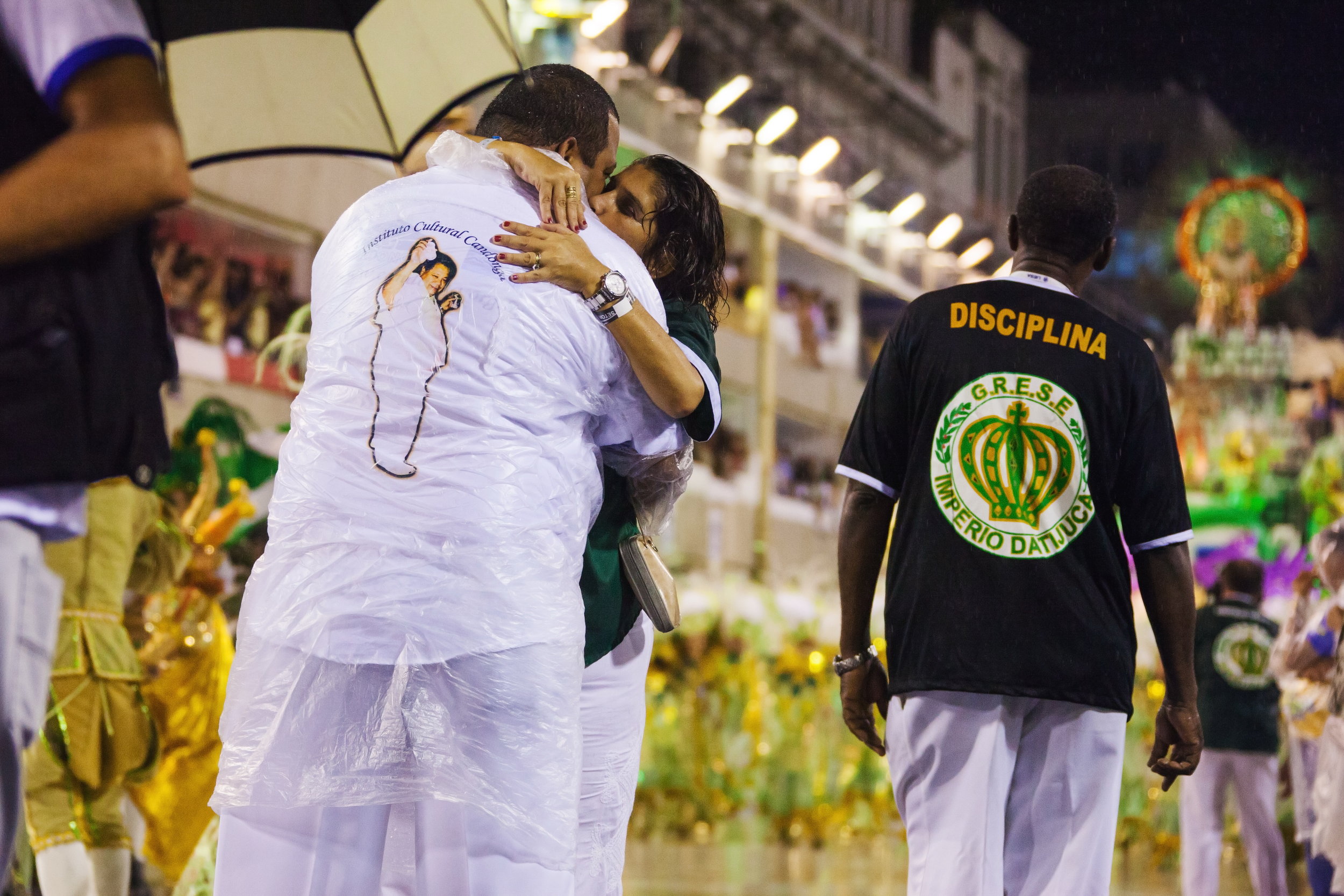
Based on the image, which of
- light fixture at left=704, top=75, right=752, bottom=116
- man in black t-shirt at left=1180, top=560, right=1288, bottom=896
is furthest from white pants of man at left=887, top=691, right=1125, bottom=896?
light fixture at left=704, top=75, right=752, bottom=116

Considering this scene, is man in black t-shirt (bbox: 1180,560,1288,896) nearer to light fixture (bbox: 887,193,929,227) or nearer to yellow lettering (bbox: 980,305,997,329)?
yellow lettering (bbox: 980,305,997,329)

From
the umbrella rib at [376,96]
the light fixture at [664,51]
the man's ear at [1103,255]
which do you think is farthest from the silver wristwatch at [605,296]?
the light fixture at [664,51]

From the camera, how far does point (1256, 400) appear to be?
19781 millimetres

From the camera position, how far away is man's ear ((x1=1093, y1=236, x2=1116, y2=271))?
3.26 metres

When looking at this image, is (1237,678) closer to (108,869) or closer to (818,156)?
(108,869)

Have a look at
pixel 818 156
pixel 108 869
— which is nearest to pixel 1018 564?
pixel 108 869

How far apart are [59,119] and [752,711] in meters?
9.68

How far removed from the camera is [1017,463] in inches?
118

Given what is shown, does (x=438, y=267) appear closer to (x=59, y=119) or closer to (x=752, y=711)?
(x=59, y=119)

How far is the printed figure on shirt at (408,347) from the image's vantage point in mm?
2238

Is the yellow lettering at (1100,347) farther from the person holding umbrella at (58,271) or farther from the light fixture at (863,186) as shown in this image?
the light fixture at (863,186)

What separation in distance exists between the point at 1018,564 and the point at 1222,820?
478 centimetres

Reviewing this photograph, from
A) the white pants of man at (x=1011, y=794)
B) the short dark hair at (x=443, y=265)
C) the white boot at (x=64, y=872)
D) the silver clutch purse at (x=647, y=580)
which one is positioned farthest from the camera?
the white boot at (x=64, y=872)

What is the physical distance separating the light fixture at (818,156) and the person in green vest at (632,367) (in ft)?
62.8
